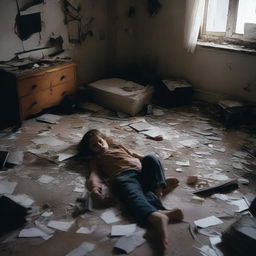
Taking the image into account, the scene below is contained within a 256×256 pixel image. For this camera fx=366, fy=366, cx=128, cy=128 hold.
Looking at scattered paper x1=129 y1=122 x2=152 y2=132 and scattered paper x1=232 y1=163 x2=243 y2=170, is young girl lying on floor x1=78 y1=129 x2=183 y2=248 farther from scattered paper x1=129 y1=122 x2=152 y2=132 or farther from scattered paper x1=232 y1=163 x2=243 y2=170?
scattered paper x1=129 y1=122 x2=152 y2=132

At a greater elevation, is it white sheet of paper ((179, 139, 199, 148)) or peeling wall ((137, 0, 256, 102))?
peeling wall ((137, 0, 256, 102))

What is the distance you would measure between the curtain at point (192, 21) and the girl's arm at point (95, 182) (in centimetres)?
242

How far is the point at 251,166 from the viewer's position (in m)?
3.41

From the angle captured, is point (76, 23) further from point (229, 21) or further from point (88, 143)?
point (88, 143)

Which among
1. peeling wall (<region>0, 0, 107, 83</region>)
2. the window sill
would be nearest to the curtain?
the window sill

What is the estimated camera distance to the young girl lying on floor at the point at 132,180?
8.24 ft

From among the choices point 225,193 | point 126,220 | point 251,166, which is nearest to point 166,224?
point 126,220

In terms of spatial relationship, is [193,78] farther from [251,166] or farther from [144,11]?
[251,166]

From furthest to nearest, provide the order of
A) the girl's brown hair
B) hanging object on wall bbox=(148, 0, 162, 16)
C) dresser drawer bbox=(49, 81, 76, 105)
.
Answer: hanging object on wall bbox=(148, 0, 162, 16)
dresser drawer bbox=(49, 81, 76, 105)
the girl's brown hair

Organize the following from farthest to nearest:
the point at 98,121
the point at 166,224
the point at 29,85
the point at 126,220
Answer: the point at 98,121, the point at 29,85, the point at 126,220, the point at 166,224

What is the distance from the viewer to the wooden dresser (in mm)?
3996

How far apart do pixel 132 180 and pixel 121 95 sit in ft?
6.21

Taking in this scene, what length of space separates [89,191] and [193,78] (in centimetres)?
273

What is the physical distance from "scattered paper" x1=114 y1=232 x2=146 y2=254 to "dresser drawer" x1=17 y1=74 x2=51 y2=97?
226 cm
